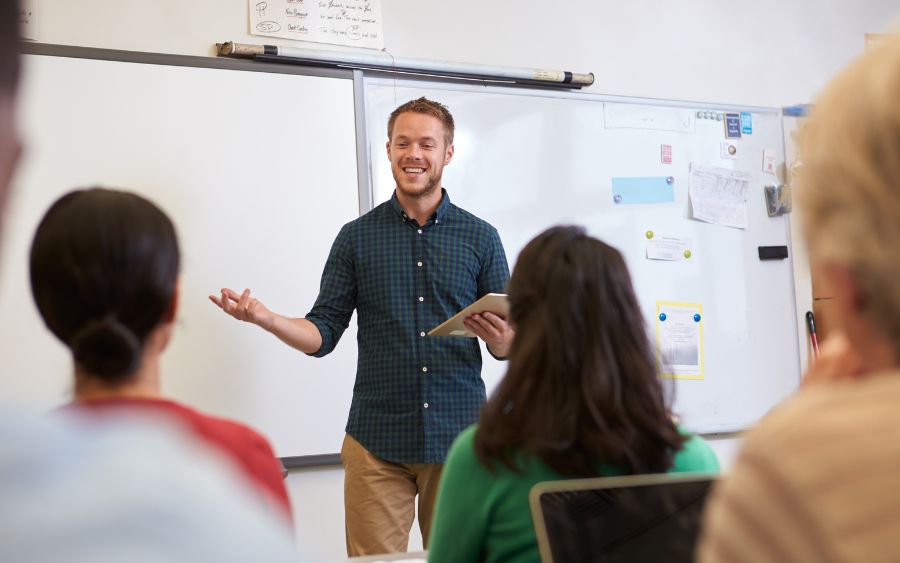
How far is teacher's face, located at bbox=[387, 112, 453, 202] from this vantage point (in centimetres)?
289

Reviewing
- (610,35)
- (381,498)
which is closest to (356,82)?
(610,35)

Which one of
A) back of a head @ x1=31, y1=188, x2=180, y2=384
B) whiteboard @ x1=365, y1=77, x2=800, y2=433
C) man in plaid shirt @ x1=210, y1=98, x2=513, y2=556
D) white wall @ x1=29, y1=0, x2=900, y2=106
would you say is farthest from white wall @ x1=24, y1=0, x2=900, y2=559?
back of a head @ x1=31, y1=188, x2=180, y2=384

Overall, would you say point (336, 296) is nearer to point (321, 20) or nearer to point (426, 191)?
point (426, 191)

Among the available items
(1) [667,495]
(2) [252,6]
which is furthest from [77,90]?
(1) [667,495]

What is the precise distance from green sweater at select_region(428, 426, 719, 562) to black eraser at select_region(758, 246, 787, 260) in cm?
315

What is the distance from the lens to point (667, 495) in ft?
3.64

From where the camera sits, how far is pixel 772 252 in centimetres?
419

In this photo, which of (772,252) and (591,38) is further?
(772,252)

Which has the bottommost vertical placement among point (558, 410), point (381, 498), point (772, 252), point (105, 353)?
point (381, 498)

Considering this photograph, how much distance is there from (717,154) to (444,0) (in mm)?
1402

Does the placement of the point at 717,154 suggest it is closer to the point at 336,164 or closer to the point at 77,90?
the point at 336,164

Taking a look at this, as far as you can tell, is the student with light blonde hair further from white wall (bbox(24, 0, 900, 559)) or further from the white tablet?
white wall (bbox(24, 0, 900, 559))

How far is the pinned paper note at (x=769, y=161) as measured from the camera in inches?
166

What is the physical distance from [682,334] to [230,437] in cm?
323
